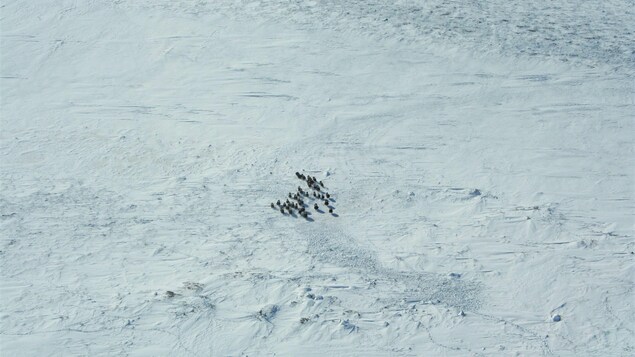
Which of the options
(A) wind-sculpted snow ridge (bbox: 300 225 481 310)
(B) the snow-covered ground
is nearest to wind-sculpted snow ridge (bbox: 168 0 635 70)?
(B) the snow-covered ground

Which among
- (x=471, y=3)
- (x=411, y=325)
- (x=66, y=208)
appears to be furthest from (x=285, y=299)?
(x=471, y=3)

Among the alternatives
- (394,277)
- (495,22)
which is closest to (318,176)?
(394,277)

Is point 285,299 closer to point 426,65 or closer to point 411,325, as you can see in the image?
point 411,325

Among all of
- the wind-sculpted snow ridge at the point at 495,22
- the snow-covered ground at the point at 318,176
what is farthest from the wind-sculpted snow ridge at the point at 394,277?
the wind-sculpted snow ridge at the point at 495,22

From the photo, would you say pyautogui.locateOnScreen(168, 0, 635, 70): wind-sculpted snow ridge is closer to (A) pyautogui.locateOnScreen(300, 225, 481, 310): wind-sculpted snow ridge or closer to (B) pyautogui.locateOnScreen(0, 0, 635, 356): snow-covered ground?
(B) pyautogui.locateOnScreen(0, 0, 635, 356): snow-covered ground

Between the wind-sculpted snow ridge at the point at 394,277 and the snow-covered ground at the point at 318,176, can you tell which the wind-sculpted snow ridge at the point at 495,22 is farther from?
the wind-sculpted snow ridge at the point at 394,277

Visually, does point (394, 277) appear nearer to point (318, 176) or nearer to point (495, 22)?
point (318, 176)
